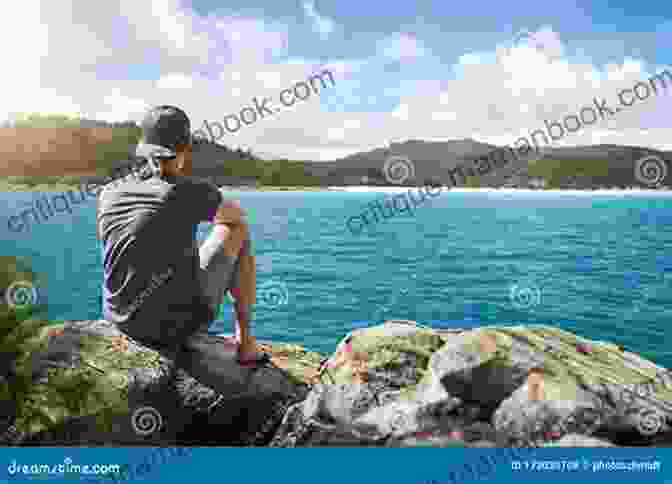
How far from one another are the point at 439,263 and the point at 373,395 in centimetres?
149

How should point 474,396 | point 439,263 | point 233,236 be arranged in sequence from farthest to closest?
point 439,263, point 233,236, point 474,396

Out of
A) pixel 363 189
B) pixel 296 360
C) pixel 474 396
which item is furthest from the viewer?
pixel 363 189

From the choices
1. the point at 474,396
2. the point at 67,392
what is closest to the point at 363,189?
the point at 474,396

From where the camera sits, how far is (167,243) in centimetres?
363

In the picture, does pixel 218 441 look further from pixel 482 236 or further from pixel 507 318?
pixel 482 236

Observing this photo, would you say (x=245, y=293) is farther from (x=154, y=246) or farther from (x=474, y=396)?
(x=474, y=396)

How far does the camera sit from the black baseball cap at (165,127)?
3.56 meters

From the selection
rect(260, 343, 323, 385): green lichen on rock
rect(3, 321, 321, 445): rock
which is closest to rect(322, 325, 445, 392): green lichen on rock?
rect(260, 343, 323, 385): green lichen on rock

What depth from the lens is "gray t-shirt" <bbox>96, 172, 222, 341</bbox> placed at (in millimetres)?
3594

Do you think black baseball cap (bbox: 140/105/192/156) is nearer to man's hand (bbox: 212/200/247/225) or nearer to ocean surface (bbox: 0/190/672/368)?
man's hand (bbox: 212/200/247/225)

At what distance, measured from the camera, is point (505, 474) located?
12.6 ft

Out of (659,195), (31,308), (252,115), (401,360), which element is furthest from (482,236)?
(31,308)

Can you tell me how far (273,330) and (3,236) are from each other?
1878 mm

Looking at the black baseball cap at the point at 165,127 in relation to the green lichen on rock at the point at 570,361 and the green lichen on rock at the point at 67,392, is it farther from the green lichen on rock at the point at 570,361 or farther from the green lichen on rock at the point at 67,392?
the green lichen on rock at the point at 570,361
